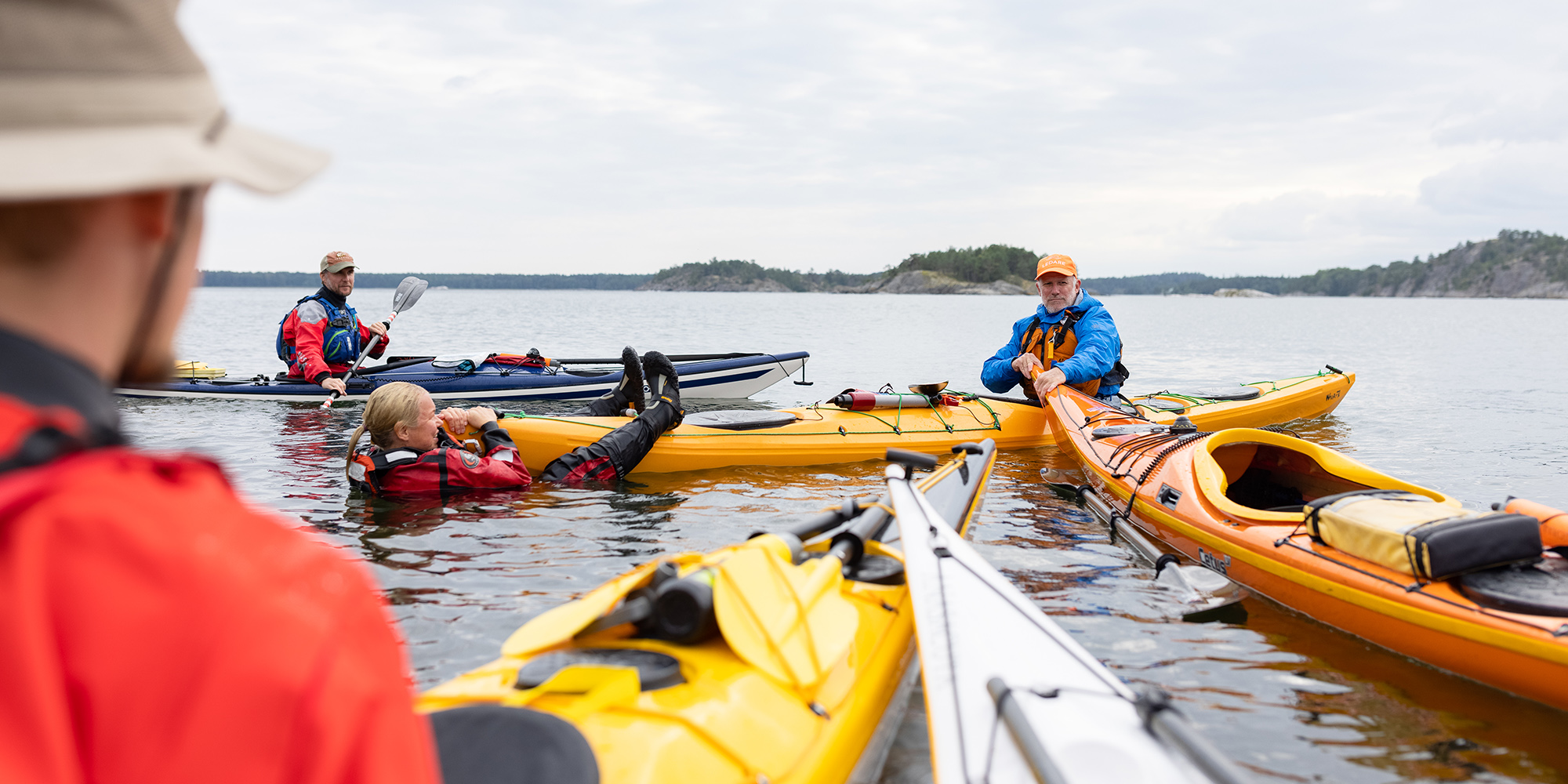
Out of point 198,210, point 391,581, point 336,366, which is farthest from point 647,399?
point 198,210

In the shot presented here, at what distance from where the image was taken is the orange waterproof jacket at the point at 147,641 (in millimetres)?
572

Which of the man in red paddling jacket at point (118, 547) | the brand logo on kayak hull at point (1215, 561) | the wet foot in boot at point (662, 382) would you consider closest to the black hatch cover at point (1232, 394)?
the brand logo on kayak hull at point (1215, 561)

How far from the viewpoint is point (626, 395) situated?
348 inches

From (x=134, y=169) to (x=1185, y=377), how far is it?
70.3 feet

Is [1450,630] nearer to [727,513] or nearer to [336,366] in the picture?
[727,513]

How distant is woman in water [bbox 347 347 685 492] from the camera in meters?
6.08

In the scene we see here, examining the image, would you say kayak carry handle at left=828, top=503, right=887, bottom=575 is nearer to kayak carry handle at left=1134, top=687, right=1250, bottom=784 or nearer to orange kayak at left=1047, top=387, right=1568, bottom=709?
kayak carry handle at left=1134, top=687, right=1250, bottom=784

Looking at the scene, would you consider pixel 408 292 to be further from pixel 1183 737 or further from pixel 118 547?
pixel 118 547

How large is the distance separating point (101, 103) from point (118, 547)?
1.04ft

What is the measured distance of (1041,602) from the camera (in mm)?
4980

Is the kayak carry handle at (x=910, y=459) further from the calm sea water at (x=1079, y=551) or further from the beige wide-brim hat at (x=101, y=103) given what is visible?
the beige wide-brim hat at (x=101, y=103)

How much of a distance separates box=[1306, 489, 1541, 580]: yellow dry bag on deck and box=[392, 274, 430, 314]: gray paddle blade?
11620 mm

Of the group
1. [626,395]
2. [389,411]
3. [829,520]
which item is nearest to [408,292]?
[626,395]

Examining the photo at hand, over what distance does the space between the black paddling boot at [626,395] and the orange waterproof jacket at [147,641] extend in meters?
7.11
